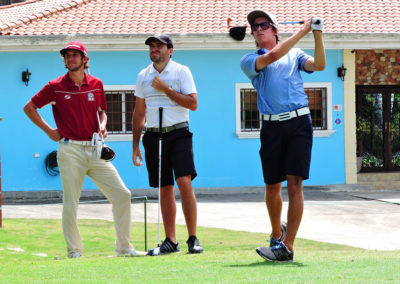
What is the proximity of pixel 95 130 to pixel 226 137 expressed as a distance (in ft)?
35.8

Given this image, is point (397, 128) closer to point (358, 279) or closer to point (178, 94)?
point (178, 94)

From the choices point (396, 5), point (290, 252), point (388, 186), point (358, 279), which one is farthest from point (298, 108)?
point (396, 5)

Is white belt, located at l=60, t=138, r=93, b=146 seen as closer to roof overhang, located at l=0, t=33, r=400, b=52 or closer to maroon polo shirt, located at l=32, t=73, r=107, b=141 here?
maroon polo shirt, located at l=32, t=73, r=107, b=141

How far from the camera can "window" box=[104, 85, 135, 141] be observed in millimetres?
18422

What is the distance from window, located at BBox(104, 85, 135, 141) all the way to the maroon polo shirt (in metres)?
10.6

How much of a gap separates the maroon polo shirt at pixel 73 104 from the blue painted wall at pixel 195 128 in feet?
34.5

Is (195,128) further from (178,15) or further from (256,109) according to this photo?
(178,15)

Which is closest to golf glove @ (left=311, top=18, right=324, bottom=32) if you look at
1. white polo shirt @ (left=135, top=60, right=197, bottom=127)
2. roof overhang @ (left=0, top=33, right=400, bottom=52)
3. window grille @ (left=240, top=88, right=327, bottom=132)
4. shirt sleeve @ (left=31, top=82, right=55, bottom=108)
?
white polo shirt @ (left=135, top=60, right=197, bottom=127)

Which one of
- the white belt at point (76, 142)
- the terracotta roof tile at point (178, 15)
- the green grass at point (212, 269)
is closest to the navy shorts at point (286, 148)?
the green grass at point (212, 269)

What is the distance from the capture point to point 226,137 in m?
18.6

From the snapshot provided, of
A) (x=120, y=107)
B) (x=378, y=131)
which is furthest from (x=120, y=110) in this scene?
(x=378, y=131)

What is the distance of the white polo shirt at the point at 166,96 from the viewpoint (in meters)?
7.54

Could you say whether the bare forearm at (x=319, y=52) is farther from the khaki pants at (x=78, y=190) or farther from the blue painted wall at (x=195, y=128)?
the blue painted wall at (x=195, y=128)

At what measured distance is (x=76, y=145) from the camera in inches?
302
